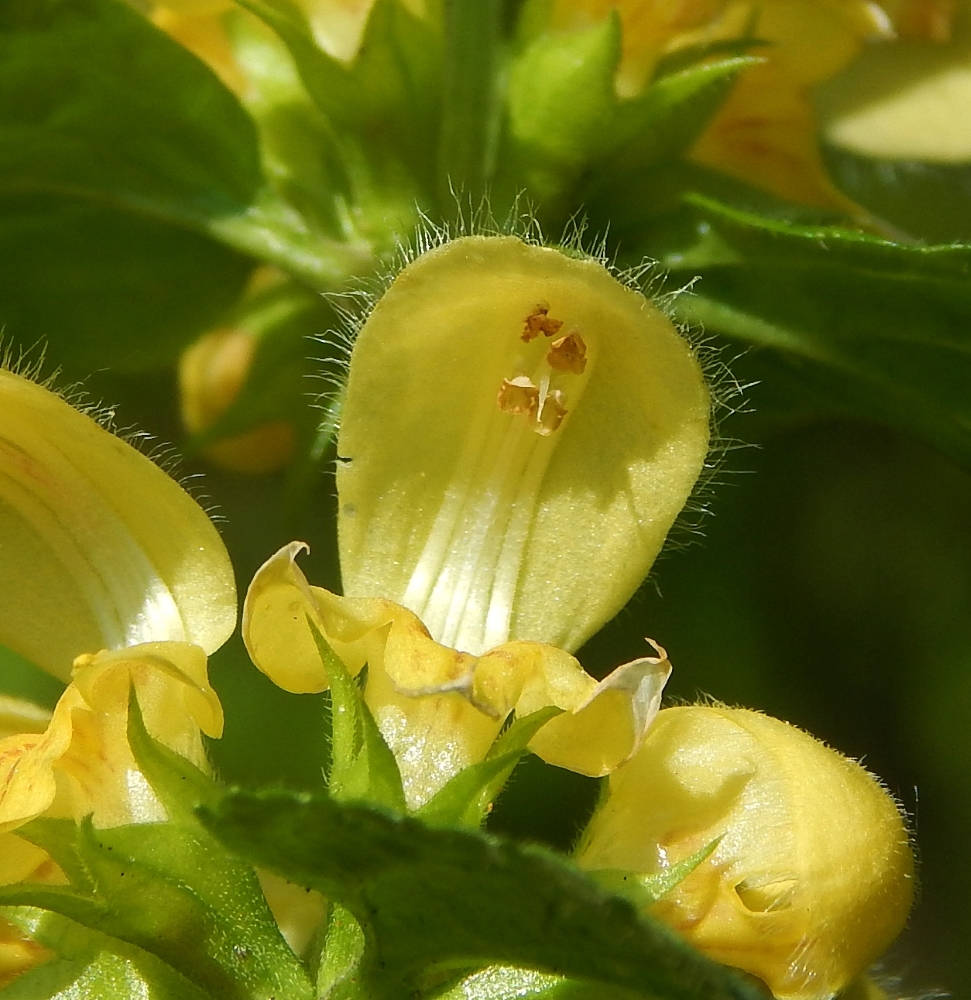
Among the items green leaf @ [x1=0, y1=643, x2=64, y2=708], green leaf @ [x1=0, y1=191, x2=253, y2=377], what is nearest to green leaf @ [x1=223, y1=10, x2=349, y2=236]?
green leaf @ [x1=0, y1=191, x2=253, y2=377]

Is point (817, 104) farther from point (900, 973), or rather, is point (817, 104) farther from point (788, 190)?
point (900, 973)

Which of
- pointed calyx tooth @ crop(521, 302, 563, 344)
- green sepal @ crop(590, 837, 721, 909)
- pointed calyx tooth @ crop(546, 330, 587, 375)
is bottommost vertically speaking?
green sepal @ crop(590, 837, 721, 909)

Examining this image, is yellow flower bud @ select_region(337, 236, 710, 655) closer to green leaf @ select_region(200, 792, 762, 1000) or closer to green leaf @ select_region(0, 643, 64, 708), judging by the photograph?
green leaf @ select_region(200, 792, 762, 1000)

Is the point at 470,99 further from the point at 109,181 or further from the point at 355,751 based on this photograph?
the point at 355,751

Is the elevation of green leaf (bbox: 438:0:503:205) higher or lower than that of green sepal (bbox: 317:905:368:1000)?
higher

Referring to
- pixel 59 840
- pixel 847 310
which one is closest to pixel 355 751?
pixel 59 840

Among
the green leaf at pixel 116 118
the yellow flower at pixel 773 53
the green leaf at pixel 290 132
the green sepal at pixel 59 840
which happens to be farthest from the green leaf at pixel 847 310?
the green sepal at pixel 59 840
